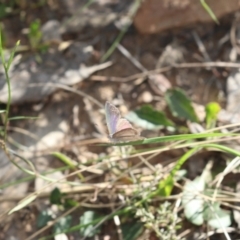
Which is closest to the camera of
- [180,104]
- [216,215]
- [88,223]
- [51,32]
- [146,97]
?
[216,215]

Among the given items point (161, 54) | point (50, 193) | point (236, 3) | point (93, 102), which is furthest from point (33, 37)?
point (236, 3)

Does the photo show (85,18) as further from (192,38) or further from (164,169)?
(164,169)

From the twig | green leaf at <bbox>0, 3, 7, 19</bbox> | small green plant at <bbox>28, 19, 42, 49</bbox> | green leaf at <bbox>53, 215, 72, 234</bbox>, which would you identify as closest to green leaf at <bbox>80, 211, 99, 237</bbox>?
green leaf at <bbox>53, 215, 72, 234</bbox>

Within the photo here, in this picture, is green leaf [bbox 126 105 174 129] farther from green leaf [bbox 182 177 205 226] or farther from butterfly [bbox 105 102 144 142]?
butterfly [bbox 105 102 144 142]

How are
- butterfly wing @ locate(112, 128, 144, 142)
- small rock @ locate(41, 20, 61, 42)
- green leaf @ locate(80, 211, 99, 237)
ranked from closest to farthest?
butterfly wing @ locate(112, 128, 144, 142), green leaf @ locate(80, 211, 99, 237), small rock @ locate(41, 20, 61, 42)

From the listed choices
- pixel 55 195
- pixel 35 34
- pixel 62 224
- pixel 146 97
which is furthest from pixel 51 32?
pixel 62 224

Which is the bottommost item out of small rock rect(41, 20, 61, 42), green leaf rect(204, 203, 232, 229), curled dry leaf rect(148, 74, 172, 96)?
green leaf rect(204, 203, 232, 229)

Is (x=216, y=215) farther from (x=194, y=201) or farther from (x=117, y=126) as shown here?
(x=117, y=126)
